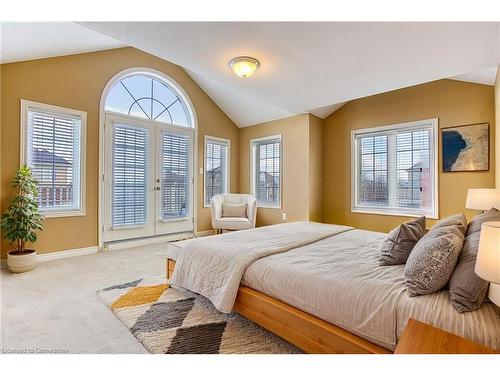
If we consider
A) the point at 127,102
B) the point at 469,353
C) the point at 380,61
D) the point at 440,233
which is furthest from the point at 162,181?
the point at 469,353

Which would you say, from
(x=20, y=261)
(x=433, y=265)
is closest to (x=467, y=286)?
(x=433, y=265)

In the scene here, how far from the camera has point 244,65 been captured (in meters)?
2.65

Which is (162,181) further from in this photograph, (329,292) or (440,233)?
(440,233)

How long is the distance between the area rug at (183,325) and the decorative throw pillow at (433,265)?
32.2 inches

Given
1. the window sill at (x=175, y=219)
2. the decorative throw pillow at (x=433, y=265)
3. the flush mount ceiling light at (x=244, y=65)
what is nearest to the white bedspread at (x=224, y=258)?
the decorative throw pillow at (x=433, y=265)

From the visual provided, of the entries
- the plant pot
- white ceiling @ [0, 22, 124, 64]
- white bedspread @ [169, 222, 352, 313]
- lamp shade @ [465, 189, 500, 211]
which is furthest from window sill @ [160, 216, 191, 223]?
lamp shade @ [465, 189, 500, 211]

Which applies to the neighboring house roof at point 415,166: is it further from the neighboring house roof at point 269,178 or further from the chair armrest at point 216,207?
the chair armrest at point 216,207

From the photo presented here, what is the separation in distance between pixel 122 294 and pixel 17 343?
2.69 feet

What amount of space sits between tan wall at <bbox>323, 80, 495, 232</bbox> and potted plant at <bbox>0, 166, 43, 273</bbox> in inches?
178

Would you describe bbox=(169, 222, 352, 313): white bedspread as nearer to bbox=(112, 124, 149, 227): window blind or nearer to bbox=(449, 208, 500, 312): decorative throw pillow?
bbox=(449, 208, 500, 312): decorative throw pillow

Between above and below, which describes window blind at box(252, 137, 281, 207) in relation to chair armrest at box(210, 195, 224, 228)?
above

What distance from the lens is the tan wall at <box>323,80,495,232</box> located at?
11.6 feet

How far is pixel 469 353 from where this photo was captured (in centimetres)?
93

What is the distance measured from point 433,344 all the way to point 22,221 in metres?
3.88
